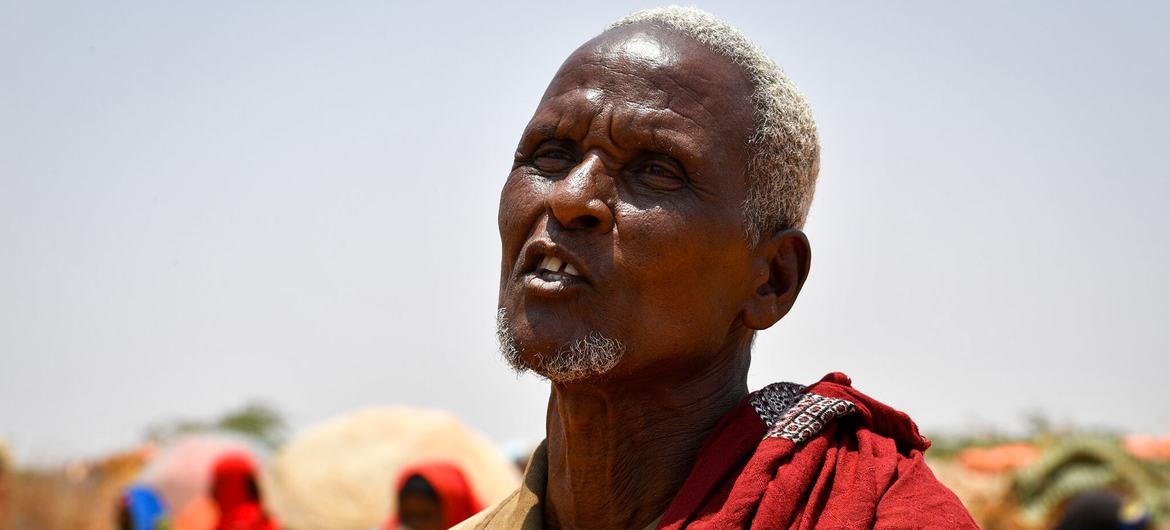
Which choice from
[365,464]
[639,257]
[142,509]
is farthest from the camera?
[365,464]

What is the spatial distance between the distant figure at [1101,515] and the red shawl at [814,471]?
751 cm

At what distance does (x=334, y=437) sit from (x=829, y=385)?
39.3 ft

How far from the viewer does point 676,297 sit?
3.04 meters

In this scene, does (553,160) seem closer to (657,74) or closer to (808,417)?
(657,74)

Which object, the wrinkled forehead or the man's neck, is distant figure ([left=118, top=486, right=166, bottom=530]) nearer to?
the man's neck

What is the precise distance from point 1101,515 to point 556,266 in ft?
26.5

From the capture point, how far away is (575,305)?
9.87 ft

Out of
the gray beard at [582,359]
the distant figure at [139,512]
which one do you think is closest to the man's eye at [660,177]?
the gray beard at [582,359]

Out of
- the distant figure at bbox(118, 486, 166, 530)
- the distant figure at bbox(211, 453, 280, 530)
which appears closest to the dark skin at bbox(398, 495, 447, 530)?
the distant figure at bbox(211, 453, 280, 530)

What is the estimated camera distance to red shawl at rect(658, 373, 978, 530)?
109 inches

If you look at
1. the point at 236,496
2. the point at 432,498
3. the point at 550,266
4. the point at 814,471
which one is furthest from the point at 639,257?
the point at 236,496

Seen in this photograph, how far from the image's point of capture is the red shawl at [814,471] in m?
2.78

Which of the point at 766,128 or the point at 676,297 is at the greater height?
the point at 766,128

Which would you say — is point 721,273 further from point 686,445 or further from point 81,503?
point 81,503
